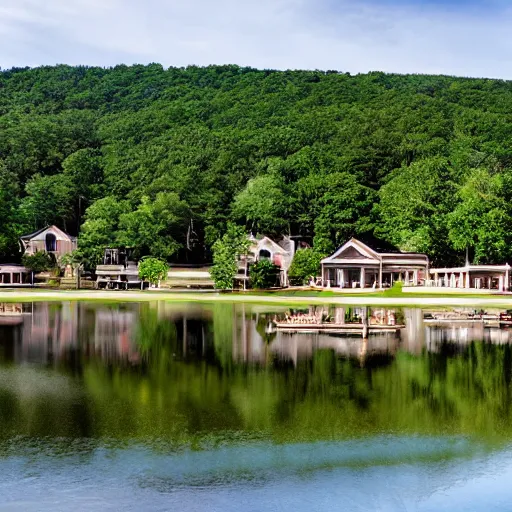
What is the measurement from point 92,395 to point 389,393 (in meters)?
8.17

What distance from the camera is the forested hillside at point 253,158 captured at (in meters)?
78.8

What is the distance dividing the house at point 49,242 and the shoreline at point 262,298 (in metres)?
14.6

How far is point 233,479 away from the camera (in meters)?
14.3

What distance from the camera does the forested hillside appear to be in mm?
78750

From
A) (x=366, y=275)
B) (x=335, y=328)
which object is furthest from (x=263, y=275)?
(x=335, y=328)

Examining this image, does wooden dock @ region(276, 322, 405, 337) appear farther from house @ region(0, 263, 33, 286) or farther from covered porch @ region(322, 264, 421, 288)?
house @ region(0, 263, 33, 286)

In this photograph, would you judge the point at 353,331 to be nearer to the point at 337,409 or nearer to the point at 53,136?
the point at 337,409

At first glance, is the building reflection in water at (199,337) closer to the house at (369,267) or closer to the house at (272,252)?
the house at (369,267)

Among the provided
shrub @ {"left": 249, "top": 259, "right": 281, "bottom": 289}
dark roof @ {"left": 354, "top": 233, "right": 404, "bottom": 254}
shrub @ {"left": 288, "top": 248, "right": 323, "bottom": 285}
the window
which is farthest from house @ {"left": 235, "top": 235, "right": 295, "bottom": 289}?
the window

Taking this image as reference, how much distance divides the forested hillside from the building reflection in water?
103 feet

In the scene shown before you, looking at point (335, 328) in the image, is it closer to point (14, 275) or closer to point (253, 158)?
point (14, 275)

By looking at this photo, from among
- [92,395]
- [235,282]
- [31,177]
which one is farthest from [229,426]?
[31,177]

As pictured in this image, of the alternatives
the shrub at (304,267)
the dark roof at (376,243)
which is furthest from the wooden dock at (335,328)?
the dark roof at (376,243)

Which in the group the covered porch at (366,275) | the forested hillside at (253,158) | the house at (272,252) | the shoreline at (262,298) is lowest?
the shoreline at (262,298)
